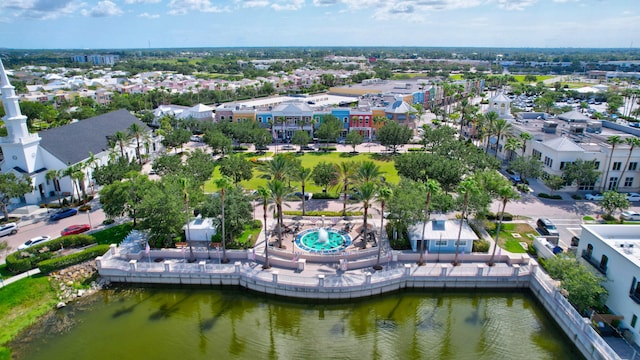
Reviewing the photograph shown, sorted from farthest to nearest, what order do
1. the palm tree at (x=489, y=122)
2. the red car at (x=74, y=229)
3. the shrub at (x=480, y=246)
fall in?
the palm tree at (x=489, y=122), the red car at (x=74, y=229), the shrub at (x=480, y=246)

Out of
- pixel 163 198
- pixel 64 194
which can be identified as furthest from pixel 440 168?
pixel 64 194

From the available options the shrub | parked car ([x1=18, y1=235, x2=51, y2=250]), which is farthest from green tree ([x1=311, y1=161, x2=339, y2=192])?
parked car ([x1=18, y1=235, x2=51, y2=250])

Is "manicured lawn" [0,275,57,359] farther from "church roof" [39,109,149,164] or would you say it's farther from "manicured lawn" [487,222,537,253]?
"manicured lawn" [487,222,537,253]

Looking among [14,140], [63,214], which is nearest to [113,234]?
[63,214]

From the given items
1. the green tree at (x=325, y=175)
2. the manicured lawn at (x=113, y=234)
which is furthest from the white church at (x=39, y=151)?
the green tree at (x=325, y=175)

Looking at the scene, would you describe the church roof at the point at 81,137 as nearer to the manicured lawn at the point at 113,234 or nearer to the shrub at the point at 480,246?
the manicured lawn at the point at 113,234

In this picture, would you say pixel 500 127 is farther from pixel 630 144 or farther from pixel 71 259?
pixel 71 259
